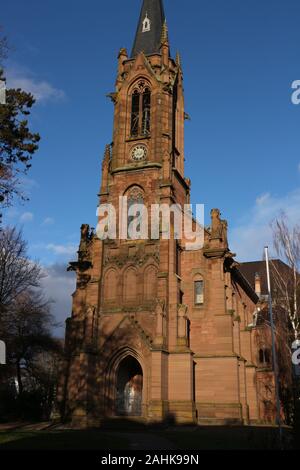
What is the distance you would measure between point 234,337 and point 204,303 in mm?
4033

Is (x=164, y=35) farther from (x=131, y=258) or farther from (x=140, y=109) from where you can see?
(x=131, y=258)

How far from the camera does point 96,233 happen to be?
42.4 meters

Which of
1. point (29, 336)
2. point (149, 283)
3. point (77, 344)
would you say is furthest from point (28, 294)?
point (149, 283)

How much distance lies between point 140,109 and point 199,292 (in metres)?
18.7

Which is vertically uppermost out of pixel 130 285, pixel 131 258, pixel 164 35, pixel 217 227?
pixel 164 35

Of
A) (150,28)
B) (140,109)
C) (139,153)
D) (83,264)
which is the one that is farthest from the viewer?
(150,28)

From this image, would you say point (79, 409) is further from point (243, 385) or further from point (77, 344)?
point (243, 385)

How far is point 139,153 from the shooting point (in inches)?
1766

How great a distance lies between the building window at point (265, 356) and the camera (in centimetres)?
4559

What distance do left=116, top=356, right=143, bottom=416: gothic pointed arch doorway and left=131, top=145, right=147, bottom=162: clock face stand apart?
57.9 ft

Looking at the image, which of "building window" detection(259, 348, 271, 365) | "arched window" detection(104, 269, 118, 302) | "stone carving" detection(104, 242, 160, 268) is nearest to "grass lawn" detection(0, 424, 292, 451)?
"arched window" detection(104, 269, 118, 302)

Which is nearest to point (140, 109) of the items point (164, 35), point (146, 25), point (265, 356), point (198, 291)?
point (164, 35)

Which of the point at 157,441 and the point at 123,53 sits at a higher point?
the point at 123,53

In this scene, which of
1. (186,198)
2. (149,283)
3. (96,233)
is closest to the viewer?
(149,283)
